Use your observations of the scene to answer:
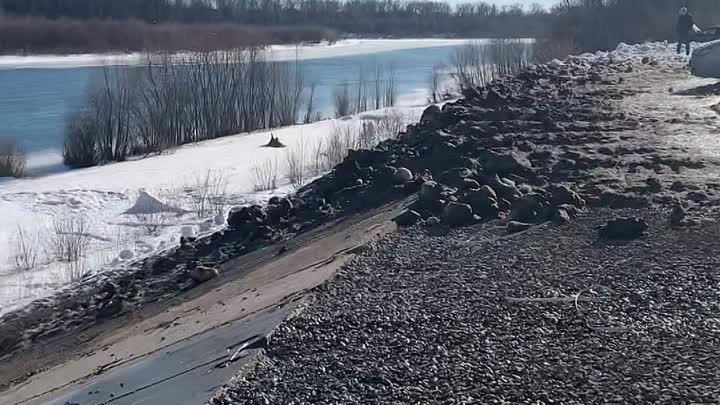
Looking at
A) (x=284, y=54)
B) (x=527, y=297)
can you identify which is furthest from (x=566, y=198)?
(x=284, y=54)

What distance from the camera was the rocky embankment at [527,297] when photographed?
19.9 feet

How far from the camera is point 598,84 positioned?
23.4 meters

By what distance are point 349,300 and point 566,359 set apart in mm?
2232

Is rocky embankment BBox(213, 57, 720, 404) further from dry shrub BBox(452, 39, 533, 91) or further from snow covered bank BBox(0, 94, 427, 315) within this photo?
dry shrub BBox(452, 39, 533, 91)

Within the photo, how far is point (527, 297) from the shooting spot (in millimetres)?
7617

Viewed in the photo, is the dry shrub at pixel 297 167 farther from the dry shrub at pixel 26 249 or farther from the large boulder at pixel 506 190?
the large boulder at pixel 506 190

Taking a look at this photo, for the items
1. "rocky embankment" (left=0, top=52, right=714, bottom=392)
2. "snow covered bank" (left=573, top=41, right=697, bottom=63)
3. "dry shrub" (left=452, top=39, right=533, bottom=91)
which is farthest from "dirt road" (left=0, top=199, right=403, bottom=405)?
"dry shrub" (left=452, top=39, right=533, bottom=91)

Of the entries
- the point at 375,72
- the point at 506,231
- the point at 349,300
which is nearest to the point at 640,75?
the point at 506,231

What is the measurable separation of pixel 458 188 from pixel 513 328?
5.15 metres

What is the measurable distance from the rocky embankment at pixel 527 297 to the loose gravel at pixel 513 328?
0.02 m

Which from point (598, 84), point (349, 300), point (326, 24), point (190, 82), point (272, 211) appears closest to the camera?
point (349, 300)

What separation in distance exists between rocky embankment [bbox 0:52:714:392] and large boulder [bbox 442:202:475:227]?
0.04ft

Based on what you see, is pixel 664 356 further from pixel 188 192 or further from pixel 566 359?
pixel 188 192

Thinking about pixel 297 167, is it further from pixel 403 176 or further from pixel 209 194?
pixel 403 176
